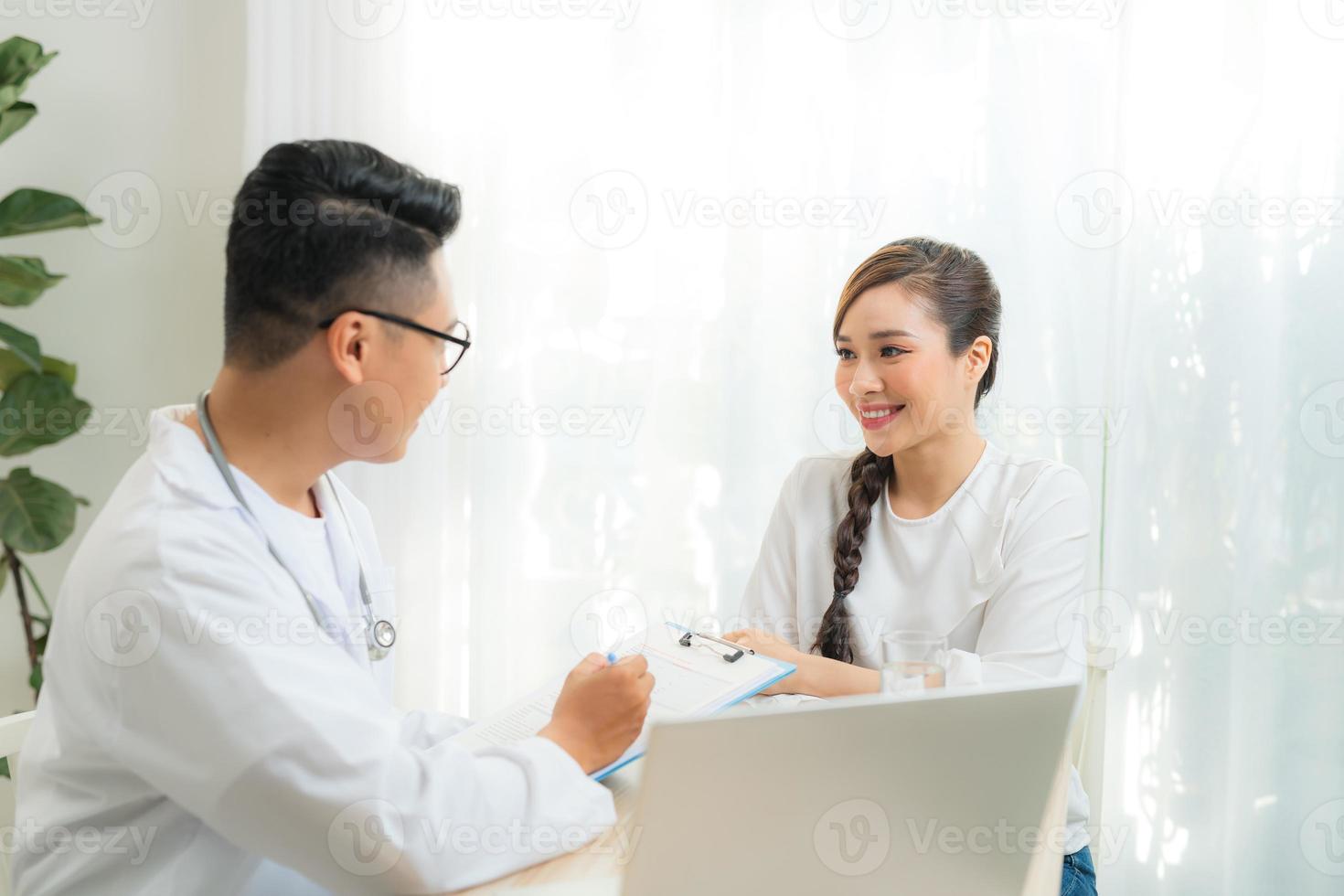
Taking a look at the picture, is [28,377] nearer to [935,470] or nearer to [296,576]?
[296,576]

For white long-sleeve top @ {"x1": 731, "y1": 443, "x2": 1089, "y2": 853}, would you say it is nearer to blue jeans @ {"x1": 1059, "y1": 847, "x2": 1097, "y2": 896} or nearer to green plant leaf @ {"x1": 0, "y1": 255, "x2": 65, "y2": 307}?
blue jeans @ {"x1": 1059, "y1": 847, "x2": 1097, "y2": 896}

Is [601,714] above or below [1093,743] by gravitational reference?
above

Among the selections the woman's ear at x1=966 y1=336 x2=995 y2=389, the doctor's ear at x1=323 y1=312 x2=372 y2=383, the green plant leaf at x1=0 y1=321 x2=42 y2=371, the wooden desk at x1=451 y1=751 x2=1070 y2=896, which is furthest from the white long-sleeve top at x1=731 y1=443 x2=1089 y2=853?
the green plant leaf at x1=0 y1=321 x2=42 y2=371

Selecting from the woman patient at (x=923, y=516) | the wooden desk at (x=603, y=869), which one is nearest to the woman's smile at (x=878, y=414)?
the woman patient at (x=923, y=516)

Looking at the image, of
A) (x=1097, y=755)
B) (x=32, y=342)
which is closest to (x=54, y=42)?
(x=32, y=342)

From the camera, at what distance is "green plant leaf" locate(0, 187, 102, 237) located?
7.87ft

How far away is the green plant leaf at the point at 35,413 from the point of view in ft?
8.18

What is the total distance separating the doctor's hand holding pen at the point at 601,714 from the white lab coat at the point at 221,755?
0.15ft

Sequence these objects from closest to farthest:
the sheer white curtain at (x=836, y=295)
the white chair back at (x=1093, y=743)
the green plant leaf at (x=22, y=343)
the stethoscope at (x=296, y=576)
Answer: the stethoscope at (x=296, y=576) → the white chair back at (x=1093, y=743) → the sheer white curtain at (x=836, y=295) → the green plant leaf at (x=22, y=343)

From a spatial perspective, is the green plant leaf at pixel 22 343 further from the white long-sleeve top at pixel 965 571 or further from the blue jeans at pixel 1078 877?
the blue jeans at pixel 1078 877

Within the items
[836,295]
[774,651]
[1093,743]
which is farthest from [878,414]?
[1093,743]

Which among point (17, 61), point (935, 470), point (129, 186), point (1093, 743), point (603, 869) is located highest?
point (17, 61)

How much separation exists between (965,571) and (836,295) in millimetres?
942

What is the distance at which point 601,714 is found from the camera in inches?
48.3
